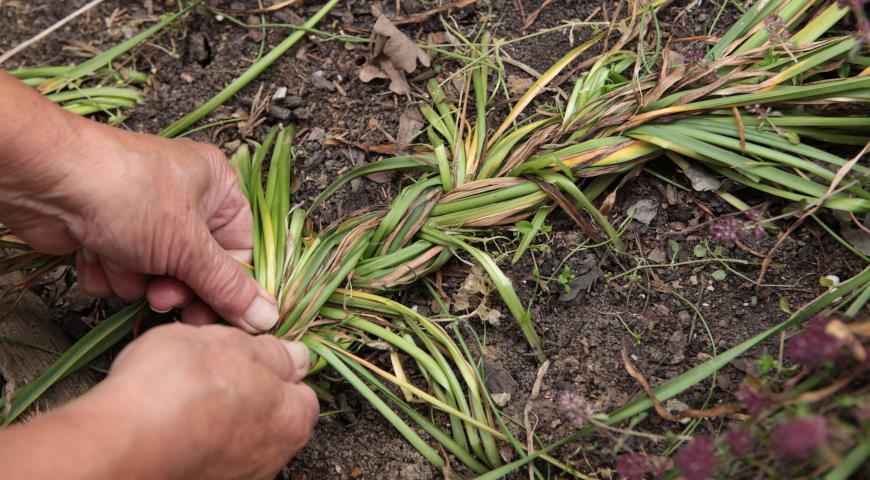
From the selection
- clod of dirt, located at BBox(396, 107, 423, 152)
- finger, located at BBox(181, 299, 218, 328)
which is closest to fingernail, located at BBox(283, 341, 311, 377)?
finger, located at BBox(181, 299, 218, 328)

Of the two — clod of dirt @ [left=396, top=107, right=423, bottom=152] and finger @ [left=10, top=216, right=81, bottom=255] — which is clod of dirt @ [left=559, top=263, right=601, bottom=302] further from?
finger @ [left=10, top=216, right=81, bottom=255]

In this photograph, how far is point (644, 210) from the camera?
1734 millimetres

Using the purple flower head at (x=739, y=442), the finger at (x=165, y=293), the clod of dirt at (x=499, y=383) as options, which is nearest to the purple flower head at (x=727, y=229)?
the purple flower head at (x=739, y=442)

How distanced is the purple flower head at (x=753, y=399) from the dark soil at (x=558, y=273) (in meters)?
0.25

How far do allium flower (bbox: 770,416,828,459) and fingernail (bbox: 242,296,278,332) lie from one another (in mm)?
1093

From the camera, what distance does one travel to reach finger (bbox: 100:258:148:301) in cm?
164

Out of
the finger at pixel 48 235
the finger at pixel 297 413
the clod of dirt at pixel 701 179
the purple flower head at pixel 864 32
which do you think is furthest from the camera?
the clod of dirt at pixel 701 179

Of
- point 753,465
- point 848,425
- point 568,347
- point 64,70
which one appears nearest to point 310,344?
point 568,347

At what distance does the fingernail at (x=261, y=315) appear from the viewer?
1.64 m

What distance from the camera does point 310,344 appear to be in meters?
1.64

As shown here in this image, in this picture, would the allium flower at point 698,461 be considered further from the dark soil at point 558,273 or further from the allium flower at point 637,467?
the dark soil at point 558,273

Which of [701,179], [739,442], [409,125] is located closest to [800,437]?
[739,442]

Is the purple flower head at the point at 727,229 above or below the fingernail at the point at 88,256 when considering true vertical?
above

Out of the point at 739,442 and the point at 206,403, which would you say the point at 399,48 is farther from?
the point at 739,442
